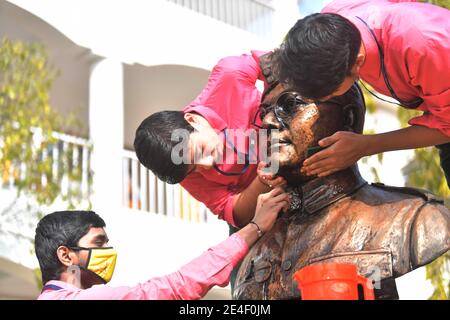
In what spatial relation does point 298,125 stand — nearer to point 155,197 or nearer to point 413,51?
point 413,51

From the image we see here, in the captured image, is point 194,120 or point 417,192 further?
point 194,120

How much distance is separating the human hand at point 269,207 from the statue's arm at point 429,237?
0.45 meters

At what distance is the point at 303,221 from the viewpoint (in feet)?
10.4

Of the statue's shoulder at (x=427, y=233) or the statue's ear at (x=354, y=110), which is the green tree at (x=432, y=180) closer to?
the statue's ear at (x=354, y=110)

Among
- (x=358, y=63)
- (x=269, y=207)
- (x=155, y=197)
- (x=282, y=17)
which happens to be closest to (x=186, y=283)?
(x=269, y=207)

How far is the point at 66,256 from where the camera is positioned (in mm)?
3176

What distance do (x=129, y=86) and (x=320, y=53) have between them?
332 inches

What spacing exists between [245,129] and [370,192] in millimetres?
565

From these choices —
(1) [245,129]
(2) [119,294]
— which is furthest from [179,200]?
(2) [119,294]

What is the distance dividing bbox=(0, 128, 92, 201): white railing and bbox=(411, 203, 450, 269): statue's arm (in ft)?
15.8

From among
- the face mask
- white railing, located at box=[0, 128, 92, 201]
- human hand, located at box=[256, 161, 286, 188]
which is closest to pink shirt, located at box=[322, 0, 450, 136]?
human hand, located at box=[256, 161, 286, 188]

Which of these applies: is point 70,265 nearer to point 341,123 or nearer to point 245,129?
point 245,129

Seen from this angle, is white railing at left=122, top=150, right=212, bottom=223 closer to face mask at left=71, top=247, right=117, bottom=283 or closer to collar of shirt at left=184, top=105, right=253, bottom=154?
collar of shirt at left=184, top=105, right=253, bottom=154

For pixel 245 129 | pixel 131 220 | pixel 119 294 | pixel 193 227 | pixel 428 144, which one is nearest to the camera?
pixel 119 294
